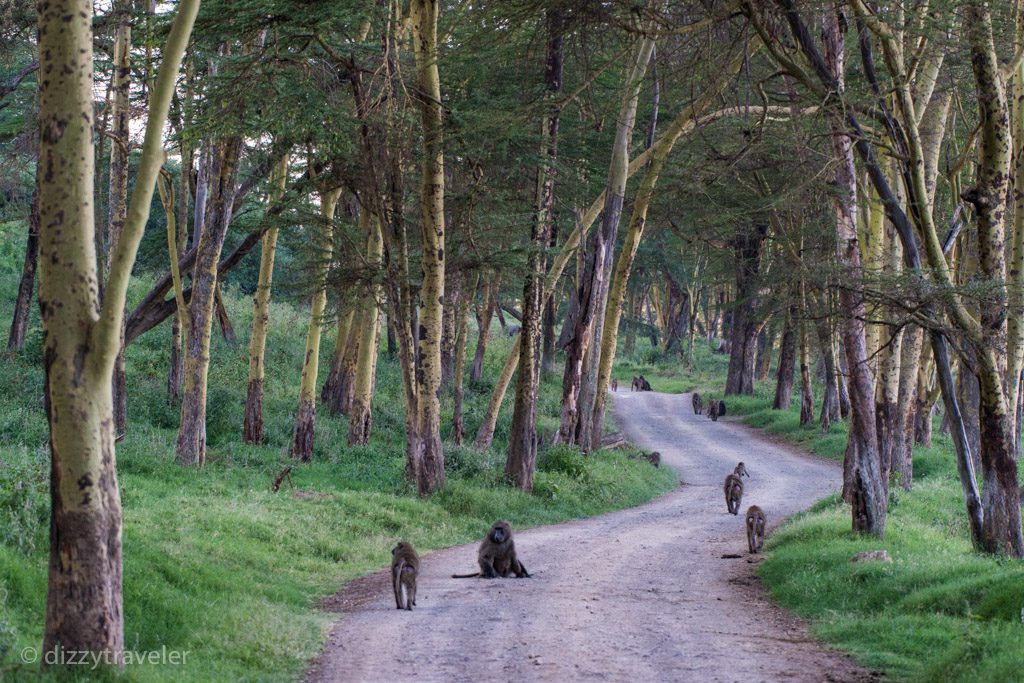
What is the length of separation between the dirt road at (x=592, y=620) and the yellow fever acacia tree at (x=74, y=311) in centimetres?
205

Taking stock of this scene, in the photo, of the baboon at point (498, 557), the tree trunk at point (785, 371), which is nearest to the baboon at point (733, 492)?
the baboon at point (498, 557)

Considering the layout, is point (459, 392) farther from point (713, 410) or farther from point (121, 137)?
point (713, 410)

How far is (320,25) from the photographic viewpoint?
13883 millimetres

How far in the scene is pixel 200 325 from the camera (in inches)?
750

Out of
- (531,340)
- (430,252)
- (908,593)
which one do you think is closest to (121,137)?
(430,252)

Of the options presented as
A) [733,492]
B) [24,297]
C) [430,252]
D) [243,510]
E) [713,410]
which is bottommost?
[713,410]

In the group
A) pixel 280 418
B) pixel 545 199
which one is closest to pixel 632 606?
pixel 545 199

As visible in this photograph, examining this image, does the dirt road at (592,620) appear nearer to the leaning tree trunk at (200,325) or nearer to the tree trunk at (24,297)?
the leaning tree trunk at (200,325)

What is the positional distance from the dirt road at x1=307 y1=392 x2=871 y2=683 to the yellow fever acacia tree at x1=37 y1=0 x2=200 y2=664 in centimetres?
205

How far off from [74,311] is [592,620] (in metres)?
5.60

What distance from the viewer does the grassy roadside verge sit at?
7844 mm

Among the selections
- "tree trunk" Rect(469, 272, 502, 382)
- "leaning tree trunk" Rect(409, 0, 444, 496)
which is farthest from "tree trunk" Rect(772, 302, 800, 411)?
"leaning tree trunk" Rect(409, 0, 444, 496)

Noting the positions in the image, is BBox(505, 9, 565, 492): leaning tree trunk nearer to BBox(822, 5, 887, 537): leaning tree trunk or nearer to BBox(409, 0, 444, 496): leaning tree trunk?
BBox(409, 0, 444, 496): leaning tree trunk

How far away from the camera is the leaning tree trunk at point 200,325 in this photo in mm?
18781
